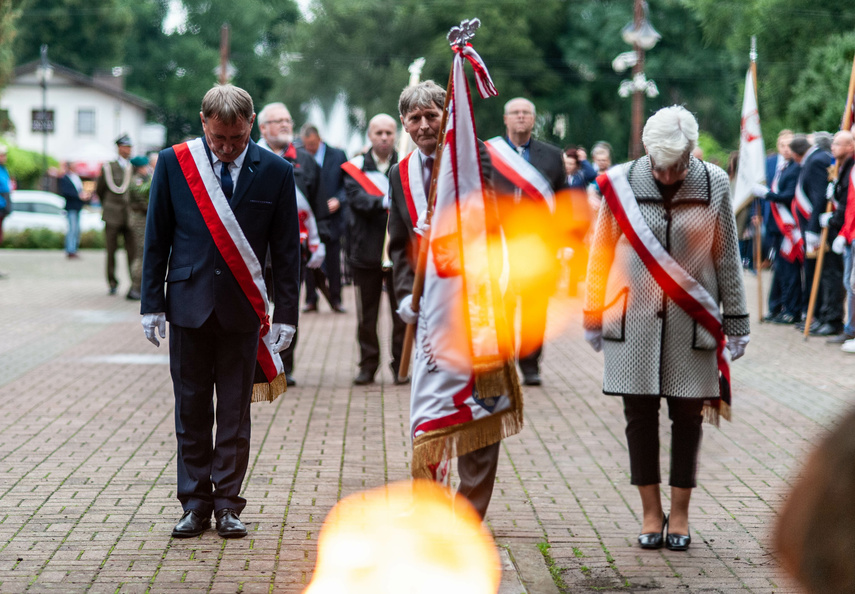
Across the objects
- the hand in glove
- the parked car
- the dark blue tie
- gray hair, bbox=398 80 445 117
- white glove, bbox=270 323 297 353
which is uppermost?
gray hair, bbox=398 80 445 117

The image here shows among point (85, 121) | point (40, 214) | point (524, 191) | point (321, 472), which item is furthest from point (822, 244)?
point (85, 121)

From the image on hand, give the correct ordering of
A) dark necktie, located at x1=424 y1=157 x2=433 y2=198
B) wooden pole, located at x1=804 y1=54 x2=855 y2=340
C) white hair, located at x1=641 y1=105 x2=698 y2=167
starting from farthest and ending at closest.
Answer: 1. wooden pole, located at x1=804 y1=54 x2=855 y2=340
2. dark necktie, located at x1=424 y1=157 x2=433 y2=198
3. white hair, located at x1=641 y1=105 x2=698 y2=167

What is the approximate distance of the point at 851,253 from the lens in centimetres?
1167

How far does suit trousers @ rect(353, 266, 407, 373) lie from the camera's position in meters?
Answer: 9.49

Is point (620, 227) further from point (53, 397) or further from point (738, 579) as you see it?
point (53, 397)

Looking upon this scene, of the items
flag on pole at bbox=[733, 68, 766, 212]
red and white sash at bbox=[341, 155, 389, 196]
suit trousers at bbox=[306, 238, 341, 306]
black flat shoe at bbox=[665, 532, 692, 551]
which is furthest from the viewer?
suit trousers at bbox=[306, 238, 341, 306]

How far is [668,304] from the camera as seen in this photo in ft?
16.4

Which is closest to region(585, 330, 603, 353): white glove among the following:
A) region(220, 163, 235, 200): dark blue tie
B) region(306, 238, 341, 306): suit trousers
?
region(220, 163, 235, 200): dark blue tie

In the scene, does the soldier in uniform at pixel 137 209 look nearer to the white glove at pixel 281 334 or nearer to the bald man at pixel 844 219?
the bald man at pixel 844 219

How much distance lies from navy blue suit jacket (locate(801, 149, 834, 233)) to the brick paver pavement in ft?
6.32

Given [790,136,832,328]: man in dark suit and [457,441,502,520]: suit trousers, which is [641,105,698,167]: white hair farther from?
[790,136,832,328]: man in dark suit

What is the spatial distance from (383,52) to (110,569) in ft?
182

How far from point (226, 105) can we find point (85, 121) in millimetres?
72571

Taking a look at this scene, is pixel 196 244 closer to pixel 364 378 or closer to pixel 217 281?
pixel 217 281
